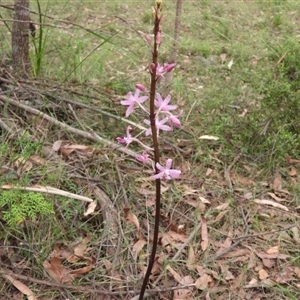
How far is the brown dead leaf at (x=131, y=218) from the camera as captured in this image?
2.86m

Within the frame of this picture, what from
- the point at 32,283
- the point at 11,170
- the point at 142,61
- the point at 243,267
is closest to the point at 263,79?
the point at 142,61

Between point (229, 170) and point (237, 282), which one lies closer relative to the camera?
point (237, 282)

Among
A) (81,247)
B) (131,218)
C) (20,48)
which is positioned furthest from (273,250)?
(20,48)

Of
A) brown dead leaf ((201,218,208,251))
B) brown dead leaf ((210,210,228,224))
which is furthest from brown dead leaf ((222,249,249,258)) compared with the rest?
brown dead leaf ((210,210,228,224))

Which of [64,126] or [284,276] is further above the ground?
[64,126]

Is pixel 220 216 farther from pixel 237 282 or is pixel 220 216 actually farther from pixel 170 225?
pixel 237 282

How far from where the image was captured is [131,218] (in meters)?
2.88

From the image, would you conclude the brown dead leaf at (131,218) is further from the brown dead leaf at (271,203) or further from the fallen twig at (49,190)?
the brown dead leaf at (271,203)

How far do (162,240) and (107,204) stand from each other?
0.36m

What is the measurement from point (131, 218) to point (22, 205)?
651 mm

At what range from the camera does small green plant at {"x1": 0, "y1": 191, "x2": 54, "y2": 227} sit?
2463 millimetres

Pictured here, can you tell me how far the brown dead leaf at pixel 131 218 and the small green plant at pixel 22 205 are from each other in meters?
0.48

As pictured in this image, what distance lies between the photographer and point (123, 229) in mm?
2814

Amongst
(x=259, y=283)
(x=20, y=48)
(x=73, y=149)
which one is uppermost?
(x=20, y=48)
